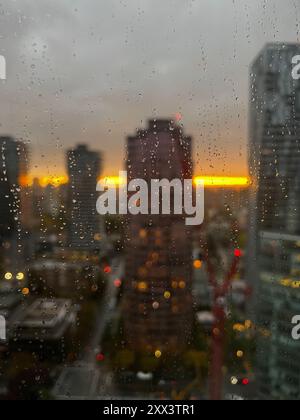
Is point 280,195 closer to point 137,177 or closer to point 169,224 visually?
point 169,224

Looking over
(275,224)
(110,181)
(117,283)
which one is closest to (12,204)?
(110,181)

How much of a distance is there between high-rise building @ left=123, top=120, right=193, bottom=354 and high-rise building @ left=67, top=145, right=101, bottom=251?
0.42 feet

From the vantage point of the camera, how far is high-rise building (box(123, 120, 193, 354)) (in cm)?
135

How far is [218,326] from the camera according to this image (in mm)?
1400

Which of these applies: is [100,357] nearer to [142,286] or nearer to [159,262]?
[142,286]

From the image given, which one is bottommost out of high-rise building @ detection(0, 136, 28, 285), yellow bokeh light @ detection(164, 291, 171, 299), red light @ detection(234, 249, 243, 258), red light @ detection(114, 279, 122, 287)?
yellow bokeh light @ detection(164, 291, 171, 299)

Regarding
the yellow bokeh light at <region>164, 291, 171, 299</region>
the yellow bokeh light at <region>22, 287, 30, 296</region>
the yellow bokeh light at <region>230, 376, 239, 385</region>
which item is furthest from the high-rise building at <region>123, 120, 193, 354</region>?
the yellow bokeh light at <region>22, 287, 30, 296</region>

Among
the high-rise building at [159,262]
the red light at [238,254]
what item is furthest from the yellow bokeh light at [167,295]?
the red light at [238,254]

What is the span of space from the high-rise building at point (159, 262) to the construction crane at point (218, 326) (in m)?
0.09

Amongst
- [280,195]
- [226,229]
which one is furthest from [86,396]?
[280,195]

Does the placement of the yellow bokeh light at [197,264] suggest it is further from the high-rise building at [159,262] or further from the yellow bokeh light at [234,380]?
the yellow bokeh light at [234,380]

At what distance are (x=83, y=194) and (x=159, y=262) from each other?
1.24 feet

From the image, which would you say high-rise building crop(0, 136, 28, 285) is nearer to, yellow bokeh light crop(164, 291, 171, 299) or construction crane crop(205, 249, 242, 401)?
yellow bokeh light crop(164, 291, 171, 299)
